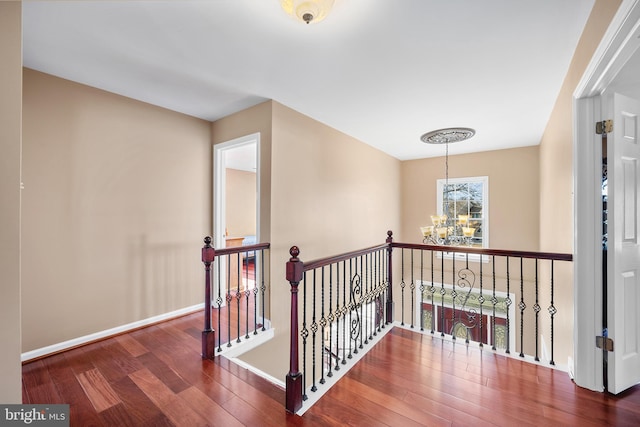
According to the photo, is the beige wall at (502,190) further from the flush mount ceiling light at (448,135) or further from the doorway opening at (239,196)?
the doorway opening at (239,196)

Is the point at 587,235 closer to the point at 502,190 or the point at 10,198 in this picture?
the point at 10,198

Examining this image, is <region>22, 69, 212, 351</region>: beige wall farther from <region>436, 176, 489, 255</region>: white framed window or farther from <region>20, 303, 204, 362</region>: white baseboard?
<region>436, 176, 489, 255</region>: white framed window

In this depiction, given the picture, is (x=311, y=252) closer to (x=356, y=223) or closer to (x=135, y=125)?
(x=356, y=223)

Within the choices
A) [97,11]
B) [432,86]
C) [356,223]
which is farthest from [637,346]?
[97,11]

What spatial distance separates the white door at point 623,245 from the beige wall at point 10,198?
11.4 ft

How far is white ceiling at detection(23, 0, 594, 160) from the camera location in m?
1.69

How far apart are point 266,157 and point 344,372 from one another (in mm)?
2211

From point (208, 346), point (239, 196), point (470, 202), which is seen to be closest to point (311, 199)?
point (208, 346)

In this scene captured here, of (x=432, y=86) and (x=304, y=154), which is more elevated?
(x=432, y=86)

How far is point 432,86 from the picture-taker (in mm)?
2648

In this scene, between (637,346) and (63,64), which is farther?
(63,64)

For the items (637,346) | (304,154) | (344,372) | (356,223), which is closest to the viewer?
(637,346)

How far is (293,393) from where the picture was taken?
1711 mm

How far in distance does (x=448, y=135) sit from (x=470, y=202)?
2.22 meters
